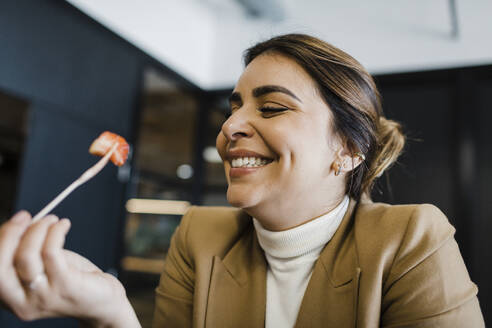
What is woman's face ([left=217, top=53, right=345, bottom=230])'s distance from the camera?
3.10 feet

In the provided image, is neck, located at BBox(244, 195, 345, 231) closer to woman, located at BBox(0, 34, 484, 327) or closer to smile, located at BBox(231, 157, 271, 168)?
woman, located at BBox(0, 34, 484, 327)

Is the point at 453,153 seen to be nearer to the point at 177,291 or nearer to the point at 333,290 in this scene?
the point at 333,290

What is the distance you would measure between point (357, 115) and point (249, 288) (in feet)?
1.86

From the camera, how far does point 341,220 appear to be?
1069 millimetres

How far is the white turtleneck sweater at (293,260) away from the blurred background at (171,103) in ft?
4.60

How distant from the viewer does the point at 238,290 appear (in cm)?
104

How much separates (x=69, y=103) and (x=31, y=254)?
7.53ft

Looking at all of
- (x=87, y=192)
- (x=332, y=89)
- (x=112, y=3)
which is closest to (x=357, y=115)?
(x=332, y=89)

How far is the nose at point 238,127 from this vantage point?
97 centimetres

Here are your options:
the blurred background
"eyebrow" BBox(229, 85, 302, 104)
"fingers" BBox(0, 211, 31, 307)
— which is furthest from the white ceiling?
"fingers" BBox(0, 211, 31, 307)

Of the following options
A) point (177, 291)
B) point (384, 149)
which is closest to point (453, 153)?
point (384, 149)

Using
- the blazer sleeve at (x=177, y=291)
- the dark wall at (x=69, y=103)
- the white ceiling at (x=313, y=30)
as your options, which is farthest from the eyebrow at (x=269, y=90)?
the white ceiling at (x=313, y=30)

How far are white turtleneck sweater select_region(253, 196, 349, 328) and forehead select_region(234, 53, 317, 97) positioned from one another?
1.17 feet

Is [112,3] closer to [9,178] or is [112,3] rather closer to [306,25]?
[9,178]
